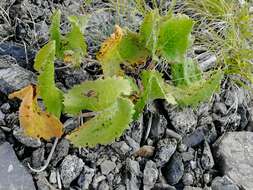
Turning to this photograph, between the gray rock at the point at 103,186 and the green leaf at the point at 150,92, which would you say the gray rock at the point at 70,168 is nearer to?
the gray rock at the point at 103,186

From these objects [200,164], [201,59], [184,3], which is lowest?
[200,164]

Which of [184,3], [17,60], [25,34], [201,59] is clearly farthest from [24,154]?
[184,3]

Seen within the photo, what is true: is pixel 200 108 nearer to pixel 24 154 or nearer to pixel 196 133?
pixel 196 133

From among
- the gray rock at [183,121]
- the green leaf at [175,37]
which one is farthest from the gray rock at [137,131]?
the green leaf at [175,37]

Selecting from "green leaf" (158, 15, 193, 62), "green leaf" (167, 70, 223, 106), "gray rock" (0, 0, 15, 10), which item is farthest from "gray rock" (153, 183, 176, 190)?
"gray rock" (0, 0, 15, 10)

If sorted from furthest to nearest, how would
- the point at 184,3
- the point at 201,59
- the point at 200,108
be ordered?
the point at 184,3 < the point at 201,59 < the point at 200,108

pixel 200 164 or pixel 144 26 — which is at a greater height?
pixel 144 26

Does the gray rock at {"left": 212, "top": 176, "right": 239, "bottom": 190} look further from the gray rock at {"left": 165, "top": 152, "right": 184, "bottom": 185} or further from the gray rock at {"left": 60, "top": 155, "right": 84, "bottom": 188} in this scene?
the gray rock at {"left": 60, "top": 155, "right": 84, "bottom": 188}
